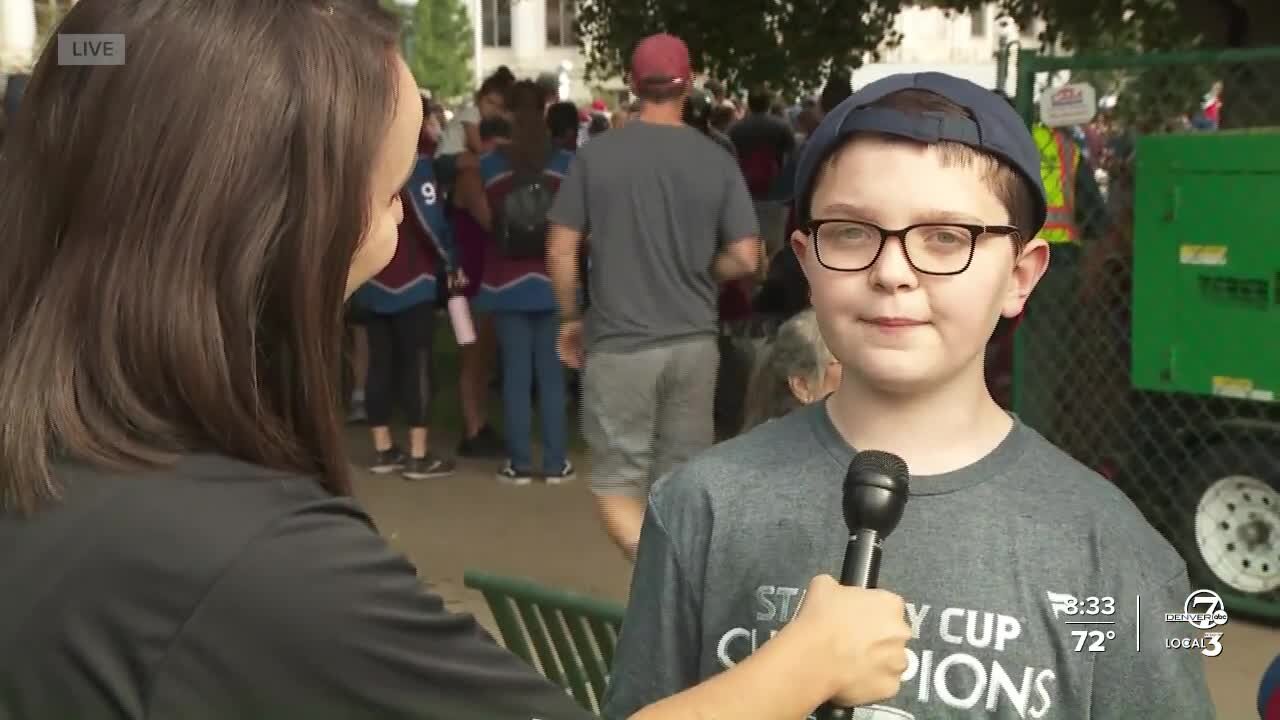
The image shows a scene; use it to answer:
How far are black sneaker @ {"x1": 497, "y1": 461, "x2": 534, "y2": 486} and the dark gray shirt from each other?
7.05 m

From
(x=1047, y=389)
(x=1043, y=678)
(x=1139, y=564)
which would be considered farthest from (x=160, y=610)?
(x=1047, y=389)

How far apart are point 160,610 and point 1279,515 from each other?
528cm

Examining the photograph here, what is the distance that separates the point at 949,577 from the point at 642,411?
12.3ft

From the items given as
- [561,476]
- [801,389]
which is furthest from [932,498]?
[561,476]

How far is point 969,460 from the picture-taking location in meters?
1.95

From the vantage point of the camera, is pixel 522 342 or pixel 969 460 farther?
pixel 522 342

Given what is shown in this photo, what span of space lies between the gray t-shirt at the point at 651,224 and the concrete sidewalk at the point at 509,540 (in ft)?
3.50

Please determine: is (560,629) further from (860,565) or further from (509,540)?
(509,540)

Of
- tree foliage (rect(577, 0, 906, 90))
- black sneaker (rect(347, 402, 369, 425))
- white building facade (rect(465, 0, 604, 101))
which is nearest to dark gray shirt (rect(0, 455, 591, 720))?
black sneaker (rect(347, 402, 369, 425))

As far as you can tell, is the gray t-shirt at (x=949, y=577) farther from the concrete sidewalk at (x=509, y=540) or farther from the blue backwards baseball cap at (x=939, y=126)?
the concrete sidewalk at (x=509, y=540)

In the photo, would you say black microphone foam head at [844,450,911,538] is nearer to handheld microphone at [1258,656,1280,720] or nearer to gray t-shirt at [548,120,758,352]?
handheld microphone at [1258,656,1280,720]

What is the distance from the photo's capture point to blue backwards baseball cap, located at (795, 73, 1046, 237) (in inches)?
75.8

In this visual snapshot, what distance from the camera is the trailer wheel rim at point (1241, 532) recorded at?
589cm

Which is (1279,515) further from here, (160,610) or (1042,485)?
(160,610)
